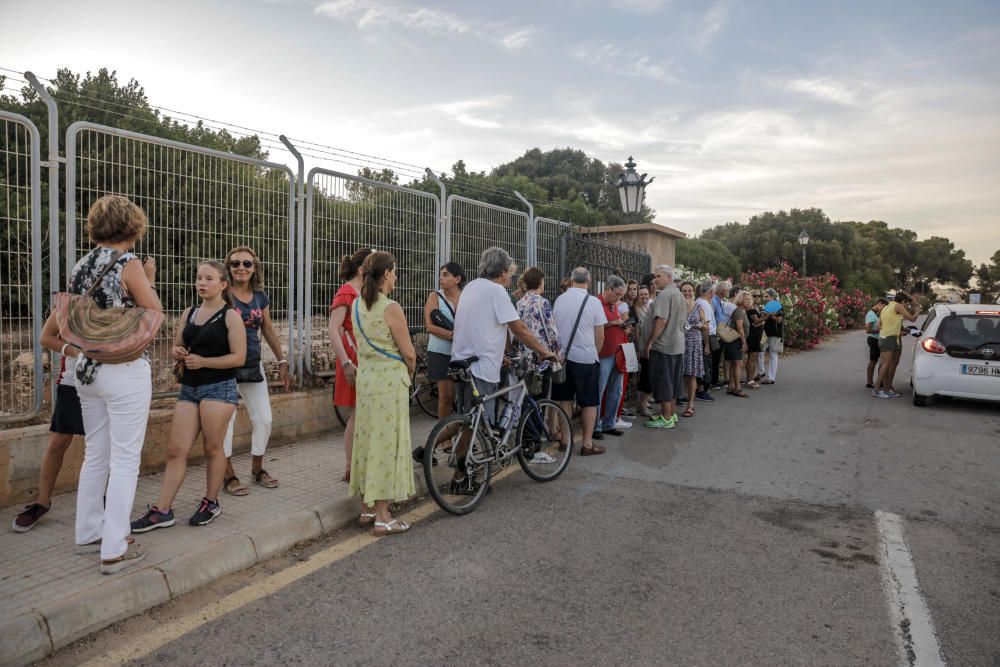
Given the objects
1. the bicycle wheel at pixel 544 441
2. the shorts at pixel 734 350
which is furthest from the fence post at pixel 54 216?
the shorts at pixel 734 350

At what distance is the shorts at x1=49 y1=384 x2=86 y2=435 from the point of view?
404 cm

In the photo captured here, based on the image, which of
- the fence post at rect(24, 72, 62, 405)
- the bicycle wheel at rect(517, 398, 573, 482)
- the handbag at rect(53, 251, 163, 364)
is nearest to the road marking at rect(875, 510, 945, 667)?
the bicycle wheel at rect(517, 398, 573, 482)

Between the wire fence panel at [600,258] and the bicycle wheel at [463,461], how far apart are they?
20.8 ft

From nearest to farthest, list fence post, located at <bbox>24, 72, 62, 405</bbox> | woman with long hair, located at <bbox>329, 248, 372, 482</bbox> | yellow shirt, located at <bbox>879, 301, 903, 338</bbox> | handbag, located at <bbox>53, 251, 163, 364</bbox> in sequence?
handbag, located at <bbox>53, 251, 163, 364</bbox>
fence post, located at <bbox>24, 72, 62, 405</bbox>
woman with long hair, located at <bbox>329, 248, 372, 482</bbox>
yellow shirt, located at <bbox>879, 301, 903, 338</bbox>

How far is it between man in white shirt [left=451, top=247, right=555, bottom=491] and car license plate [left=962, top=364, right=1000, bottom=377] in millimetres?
7753

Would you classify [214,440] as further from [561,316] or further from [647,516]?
[561,316]

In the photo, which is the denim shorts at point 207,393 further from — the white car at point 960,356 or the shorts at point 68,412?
the white car at point 960,356

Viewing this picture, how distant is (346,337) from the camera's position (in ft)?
17.8

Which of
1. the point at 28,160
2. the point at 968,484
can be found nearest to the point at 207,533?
the point at 28,160

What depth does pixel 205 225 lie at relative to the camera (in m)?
5.91

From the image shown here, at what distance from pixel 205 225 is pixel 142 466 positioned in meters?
2.08

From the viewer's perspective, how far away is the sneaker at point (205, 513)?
4246mm

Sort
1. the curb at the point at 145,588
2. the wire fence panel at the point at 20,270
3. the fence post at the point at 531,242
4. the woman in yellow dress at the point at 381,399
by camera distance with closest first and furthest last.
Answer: the curb at the point at 145,588, the woman in yellow dress at the point at 381,399, the wire fence panel at the point at 20,270, the fence post at the point at 531,242

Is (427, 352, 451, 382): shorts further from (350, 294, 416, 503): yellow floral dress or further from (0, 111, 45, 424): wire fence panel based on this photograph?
(0, 111, 45, 424): wire fence panel
